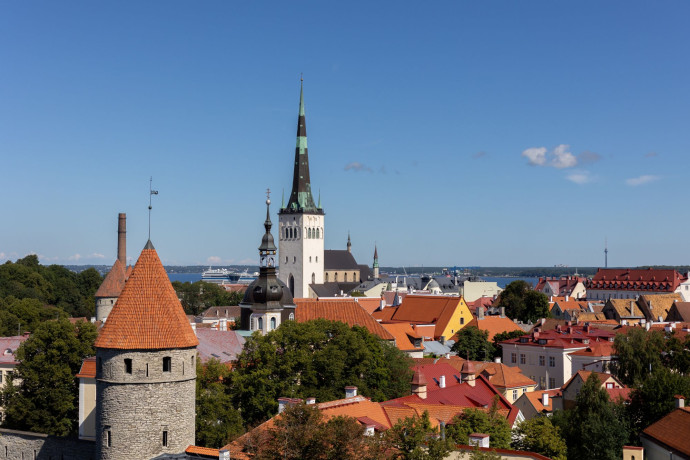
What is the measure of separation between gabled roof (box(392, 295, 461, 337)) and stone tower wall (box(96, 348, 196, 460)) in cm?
4902

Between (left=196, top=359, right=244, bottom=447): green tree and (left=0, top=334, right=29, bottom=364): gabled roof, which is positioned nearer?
(left=196, top=359, right=244, bottom=447): green tree

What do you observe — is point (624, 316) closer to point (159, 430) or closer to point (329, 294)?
point (329, 294)

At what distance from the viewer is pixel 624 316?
92062mm

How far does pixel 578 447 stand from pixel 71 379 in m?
24.5

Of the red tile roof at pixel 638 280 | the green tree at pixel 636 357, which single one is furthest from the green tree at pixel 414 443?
the red tile roof at pixel 638 280

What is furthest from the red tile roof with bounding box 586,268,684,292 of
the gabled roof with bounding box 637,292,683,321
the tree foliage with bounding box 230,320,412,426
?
the tree foliage with bounding box 230,320,412,426

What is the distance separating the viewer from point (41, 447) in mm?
33312

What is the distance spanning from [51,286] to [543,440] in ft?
316

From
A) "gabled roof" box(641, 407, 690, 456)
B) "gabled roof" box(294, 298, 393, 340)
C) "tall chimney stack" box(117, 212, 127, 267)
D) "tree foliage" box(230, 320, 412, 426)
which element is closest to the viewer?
"gabled roof" box(641, 407, 690, 456)

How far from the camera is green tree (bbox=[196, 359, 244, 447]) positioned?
33875 millimetres

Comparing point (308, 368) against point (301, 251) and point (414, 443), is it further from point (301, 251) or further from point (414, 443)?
point (301, 251)

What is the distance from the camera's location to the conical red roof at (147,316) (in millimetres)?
27469

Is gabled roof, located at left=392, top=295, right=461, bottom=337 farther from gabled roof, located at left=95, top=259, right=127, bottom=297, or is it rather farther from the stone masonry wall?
the stone masonry wall

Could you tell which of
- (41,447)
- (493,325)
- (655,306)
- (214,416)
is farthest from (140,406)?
(655,306)
